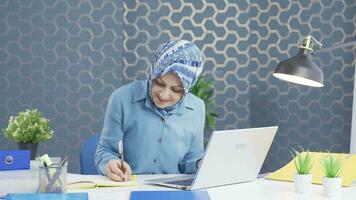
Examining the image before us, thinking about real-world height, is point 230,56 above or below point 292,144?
above

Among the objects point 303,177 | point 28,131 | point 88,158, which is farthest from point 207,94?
point 303,177

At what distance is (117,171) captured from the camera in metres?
2.30

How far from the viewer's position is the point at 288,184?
2309 millimetres

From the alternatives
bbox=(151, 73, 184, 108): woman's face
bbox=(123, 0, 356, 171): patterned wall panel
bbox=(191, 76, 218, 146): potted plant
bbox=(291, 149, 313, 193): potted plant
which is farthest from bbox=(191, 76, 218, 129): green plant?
bbox=(291, 149, 313, 193): potted plant

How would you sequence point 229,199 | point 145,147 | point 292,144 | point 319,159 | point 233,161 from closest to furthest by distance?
point 229,199 → point 233,161 → point 319,159 → point 145,147 → point 292,144

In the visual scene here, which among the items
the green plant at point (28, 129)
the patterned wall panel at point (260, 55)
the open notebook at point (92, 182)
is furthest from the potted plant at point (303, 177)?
the patterned wall panel at point (260, 55)

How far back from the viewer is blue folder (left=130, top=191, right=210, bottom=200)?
6.50 feet

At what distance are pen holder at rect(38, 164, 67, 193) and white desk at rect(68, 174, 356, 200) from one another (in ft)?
0.38

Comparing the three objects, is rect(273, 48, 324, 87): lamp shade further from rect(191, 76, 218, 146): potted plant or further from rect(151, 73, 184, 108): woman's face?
rect(191, 76, 218, 146): potted plant

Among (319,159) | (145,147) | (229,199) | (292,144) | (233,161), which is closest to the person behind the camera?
(229,199)

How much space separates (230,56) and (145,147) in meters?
2.44

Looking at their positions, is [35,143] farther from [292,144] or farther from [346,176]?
[292,144]

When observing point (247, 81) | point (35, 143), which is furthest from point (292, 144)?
point (35, 143)

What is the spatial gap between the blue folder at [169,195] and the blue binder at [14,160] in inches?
15.6
